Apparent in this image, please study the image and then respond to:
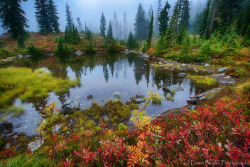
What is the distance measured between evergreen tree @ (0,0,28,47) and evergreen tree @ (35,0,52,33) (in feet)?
50.7

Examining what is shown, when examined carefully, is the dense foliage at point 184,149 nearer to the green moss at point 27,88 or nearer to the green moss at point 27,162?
the green moss at point 27,162

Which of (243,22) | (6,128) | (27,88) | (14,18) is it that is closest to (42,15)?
(14,18)

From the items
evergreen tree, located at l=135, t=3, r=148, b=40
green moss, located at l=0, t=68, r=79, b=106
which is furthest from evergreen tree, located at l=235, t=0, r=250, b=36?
evergreen tree, located at l=135, t=3, r=148, b=40

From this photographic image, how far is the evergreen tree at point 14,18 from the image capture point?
99.8ft

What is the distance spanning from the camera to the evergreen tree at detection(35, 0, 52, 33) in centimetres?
4584

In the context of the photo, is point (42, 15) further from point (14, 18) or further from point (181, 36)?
point (181, 36)

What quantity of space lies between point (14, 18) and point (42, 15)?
1893 cm

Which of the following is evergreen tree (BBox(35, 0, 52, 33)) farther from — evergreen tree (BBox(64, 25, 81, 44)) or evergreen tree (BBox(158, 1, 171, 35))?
evergreen tree (BBox(158, 1, 171, 35))

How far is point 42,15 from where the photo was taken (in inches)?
1828

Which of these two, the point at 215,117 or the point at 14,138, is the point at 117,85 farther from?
the point at 215,117

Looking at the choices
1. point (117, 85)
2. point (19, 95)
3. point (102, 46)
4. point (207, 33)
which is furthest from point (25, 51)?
point (207, 33)

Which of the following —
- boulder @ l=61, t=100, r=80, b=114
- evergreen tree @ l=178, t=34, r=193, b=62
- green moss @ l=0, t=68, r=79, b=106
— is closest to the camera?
boulder @ l=61, t=100, r=80, b=114

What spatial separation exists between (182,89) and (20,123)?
12055mm

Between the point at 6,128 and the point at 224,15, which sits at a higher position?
the point at 224,15
